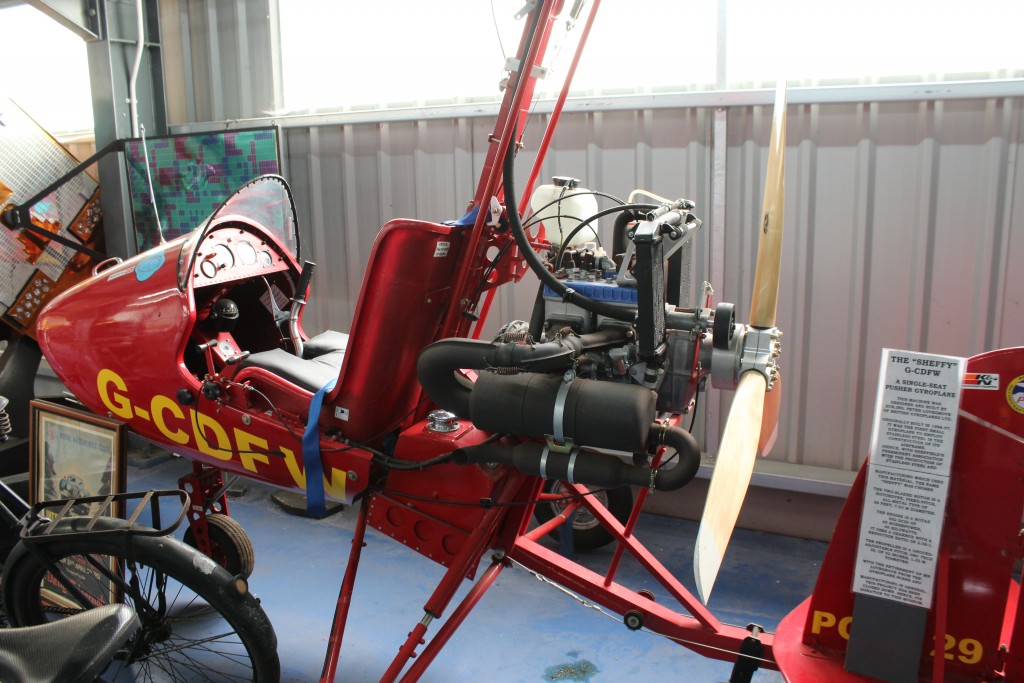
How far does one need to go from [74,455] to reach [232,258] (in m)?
1.02

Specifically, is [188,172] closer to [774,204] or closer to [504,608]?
[504,608]

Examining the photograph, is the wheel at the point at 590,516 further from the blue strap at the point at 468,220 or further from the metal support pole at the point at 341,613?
the blue strap at the point at 468,220

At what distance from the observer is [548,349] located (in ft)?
6.56

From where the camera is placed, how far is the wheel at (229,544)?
3.22m

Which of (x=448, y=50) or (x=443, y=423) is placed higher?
(x=448, y=50)

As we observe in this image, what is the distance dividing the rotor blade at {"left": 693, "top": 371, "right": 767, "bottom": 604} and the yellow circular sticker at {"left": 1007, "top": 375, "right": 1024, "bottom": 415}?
54 centimetres

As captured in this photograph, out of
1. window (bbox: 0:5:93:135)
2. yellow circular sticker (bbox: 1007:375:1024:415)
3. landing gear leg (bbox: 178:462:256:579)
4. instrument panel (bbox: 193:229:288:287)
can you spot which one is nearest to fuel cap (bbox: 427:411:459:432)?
instrument panel (bbox: 193:229:288:287)

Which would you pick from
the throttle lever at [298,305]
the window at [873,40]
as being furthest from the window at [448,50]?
the throttle lever at [298,305]

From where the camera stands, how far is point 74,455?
3.09m

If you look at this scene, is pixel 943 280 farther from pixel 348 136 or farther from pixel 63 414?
pixel 63 414

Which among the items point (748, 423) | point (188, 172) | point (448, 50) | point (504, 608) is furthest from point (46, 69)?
point (748, 423)

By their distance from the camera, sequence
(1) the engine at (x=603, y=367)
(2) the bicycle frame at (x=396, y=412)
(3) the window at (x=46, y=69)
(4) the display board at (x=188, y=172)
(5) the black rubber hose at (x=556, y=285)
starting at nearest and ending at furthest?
(1) the engine at (x=603, y=367) → (5) the black rubber hose at (x=556, y=285) → (2) the bicycle frame at (x=396, y=412) → (4) the display board at (x=188, y=172) → (3) the window at (x=46, y=69)

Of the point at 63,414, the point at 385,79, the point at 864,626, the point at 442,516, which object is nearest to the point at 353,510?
the point at 63,414

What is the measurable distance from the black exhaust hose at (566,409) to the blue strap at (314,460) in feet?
2.18
